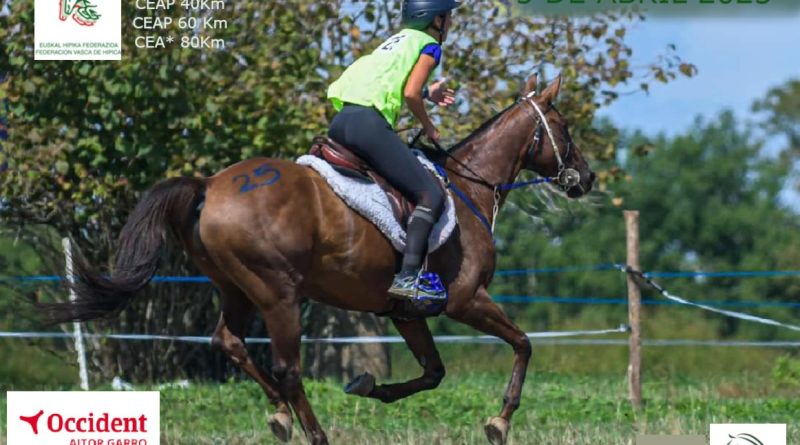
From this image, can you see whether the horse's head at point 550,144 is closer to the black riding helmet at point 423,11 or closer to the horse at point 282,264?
the horse at point 282,264

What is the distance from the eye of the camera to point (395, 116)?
8.17 m

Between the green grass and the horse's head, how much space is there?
165 cm

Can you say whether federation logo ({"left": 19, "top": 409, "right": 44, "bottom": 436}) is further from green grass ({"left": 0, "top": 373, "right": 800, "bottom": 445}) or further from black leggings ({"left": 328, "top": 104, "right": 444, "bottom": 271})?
black leggings ({"left": 328, "top": 104, "right": 444, "bottom": 271})

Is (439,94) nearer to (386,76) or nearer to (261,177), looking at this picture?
(386,76)

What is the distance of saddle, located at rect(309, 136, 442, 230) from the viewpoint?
795 cm

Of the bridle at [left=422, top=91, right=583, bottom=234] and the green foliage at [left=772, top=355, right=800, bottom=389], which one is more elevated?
the bridle at [left=422, top=91, right=583, bottom=234]

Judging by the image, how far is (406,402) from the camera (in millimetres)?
12062

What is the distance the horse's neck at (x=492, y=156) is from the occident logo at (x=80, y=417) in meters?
2.56

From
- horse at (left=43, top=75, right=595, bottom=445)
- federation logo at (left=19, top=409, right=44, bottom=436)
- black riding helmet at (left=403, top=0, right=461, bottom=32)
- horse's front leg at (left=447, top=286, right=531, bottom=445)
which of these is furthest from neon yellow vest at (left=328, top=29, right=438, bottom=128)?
federation logo at (left=19, top=409, right=44, bottom=436)

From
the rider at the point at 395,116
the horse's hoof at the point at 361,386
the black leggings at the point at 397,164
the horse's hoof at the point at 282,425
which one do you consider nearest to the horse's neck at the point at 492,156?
the rider at the point at 395,116

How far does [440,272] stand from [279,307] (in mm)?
1077

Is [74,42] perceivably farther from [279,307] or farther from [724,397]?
[724,397]

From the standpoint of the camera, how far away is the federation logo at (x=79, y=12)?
12.5m

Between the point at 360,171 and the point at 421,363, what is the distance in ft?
4.56
